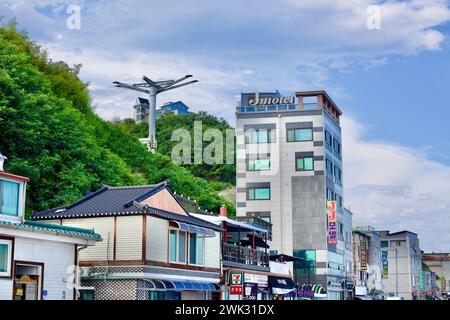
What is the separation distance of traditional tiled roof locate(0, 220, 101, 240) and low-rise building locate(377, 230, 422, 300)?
10232 centimetres

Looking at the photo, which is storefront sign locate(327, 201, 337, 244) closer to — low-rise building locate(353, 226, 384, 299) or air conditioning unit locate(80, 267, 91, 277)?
low-rise building locate(353, 226, 384, 299)

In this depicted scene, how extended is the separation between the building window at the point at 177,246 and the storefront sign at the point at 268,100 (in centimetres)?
4707

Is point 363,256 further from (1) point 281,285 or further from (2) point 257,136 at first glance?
(1) point 281,285

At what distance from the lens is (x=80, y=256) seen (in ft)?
116

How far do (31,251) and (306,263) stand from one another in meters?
55.2

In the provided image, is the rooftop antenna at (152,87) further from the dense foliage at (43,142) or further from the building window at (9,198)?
the building window at (9,198)

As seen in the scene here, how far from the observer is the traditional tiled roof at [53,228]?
28.4 m

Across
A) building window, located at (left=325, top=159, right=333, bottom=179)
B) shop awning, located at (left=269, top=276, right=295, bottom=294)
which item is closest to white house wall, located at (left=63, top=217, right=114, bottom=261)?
shop awning, located at (left=269, top=276, right=295, bottom=294)

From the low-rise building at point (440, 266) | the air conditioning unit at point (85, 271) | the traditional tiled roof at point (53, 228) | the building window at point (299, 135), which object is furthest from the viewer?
the low-rise building at point (440, 266)

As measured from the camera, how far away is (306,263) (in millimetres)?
81188

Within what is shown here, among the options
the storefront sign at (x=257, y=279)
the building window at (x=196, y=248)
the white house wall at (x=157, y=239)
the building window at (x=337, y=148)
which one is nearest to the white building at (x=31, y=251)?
the white house wall at (x=157, y=239)

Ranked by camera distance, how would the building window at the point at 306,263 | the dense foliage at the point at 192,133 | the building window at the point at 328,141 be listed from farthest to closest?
1. the dense foliage at the point at 192,133
2. the building window at the point at 328,141
3. the building window at the point at 306,263

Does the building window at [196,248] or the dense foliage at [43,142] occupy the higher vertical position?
the dense foliage at [43,142]
